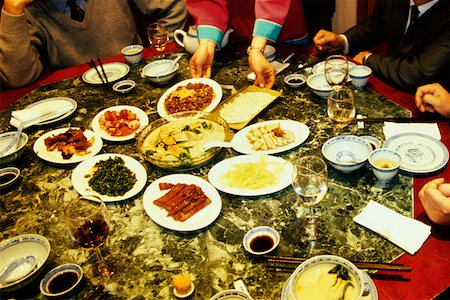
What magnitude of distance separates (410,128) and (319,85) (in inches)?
26.7

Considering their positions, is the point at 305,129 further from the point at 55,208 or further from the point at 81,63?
the point at 81,63


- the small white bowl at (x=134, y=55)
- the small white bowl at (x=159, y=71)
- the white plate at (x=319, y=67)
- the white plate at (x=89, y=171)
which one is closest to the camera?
the white plate at (x=89, y=171)

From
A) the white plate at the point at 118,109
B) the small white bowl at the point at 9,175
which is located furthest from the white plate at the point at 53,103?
the small white bowl at the point at 9,175

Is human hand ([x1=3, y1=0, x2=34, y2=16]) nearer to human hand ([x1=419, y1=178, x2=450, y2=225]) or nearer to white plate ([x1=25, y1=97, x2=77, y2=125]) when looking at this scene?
white plate ([x1=25, y1=97, x2=77, y2=125])

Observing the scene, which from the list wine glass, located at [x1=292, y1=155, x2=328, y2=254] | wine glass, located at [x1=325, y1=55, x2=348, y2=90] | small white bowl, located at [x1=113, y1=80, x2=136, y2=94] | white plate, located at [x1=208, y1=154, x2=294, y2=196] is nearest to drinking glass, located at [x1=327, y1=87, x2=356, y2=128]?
wine glass, located at [x1=325, y1=55, x2=348, y2=90]

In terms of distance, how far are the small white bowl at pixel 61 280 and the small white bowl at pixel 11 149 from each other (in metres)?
1.04

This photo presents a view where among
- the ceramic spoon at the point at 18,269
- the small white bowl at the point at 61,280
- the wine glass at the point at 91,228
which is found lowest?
the ceramic spoon at the point at 18,269

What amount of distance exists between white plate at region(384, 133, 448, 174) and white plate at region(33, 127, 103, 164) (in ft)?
5.54

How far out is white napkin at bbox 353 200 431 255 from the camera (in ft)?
5.44

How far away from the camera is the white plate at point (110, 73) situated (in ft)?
10.5

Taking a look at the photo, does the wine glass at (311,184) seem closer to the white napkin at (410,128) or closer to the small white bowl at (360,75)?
the white napkin at (410,128)

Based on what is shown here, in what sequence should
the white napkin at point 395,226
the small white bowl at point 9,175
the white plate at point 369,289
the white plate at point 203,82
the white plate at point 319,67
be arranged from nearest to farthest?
the white plate at point 369,289, the white napkin at point 395,226, the small white bowl at point 9,175, the white plate at point 203,82, the white plate at point 319,67

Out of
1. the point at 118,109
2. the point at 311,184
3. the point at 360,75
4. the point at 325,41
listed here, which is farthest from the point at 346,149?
the point at 118,109

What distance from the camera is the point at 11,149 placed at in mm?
2549
